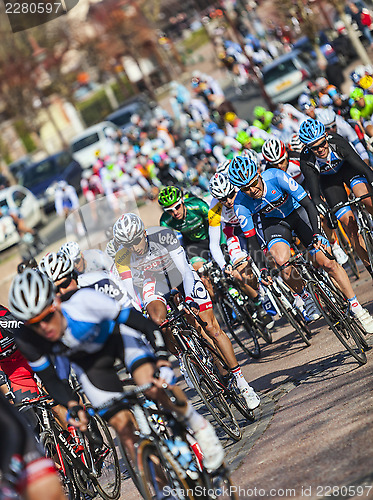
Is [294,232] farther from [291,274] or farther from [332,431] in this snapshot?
[332,431]

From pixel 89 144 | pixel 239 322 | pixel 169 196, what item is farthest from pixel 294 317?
pixel 89 144

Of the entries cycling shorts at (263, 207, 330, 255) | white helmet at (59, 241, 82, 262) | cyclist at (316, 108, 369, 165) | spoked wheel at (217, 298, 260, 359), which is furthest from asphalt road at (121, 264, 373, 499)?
cyclist at (316, 108, 369, 165)

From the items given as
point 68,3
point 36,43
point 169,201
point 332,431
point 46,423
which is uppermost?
point 36,43

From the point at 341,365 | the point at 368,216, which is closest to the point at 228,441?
the point at 341,365

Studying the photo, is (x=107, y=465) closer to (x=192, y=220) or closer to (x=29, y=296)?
(x=29, y=296)

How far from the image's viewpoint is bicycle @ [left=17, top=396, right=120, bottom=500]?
771cm

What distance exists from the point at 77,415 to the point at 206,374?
6.27 feet

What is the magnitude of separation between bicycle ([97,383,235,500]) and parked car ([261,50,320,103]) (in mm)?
24834

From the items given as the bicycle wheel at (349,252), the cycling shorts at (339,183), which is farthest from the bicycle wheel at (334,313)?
the bicycle wheel at (349,252)

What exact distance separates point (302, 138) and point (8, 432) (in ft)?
18.7

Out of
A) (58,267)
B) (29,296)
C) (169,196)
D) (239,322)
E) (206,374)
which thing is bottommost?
(239,322)

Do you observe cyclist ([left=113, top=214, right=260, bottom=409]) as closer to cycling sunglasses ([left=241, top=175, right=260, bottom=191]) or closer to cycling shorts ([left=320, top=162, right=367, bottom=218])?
cycling sunglasses ([left=241, top=175, right=260, bottom=191])

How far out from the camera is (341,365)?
7.82 m

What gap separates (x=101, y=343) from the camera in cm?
545
